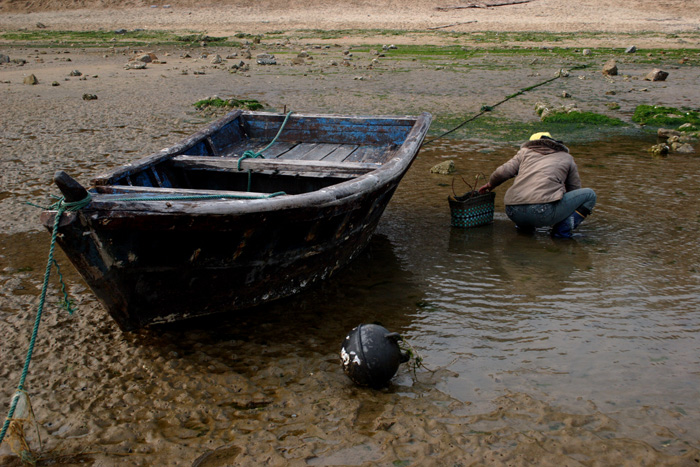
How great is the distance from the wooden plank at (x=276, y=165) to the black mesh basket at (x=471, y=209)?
47.2 inches

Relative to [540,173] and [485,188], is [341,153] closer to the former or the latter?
[485,188]

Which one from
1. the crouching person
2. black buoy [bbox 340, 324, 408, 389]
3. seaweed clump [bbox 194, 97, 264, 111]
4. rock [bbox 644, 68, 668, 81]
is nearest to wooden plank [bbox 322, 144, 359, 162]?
the crouching person

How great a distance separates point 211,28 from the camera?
2912cm

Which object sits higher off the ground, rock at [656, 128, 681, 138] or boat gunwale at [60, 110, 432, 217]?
boat gunwale at [60, 110, 432, 217]

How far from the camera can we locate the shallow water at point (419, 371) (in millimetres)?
2871

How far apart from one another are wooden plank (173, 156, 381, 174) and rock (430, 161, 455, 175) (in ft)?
9.98

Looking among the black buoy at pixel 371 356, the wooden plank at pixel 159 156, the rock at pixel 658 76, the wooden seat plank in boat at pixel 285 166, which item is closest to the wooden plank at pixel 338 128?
the wooden plank at pixel 159 156

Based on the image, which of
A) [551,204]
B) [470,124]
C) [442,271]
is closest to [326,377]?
[442,271]

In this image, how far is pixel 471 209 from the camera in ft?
19.1

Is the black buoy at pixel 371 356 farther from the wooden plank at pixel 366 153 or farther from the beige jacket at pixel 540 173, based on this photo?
the wooden plank at pixel 366 153

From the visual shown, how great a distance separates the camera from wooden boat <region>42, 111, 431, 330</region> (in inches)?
123

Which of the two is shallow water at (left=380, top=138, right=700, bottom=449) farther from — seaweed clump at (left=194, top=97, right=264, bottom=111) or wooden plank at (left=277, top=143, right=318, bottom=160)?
seaweed clump at (left=194, top=97, right=264, bottom=111)

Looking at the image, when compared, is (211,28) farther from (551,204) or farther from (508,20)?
(551,204)

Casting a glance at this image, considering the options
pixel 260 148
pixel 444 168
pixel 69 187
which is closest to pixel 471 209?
pixel 444 168
